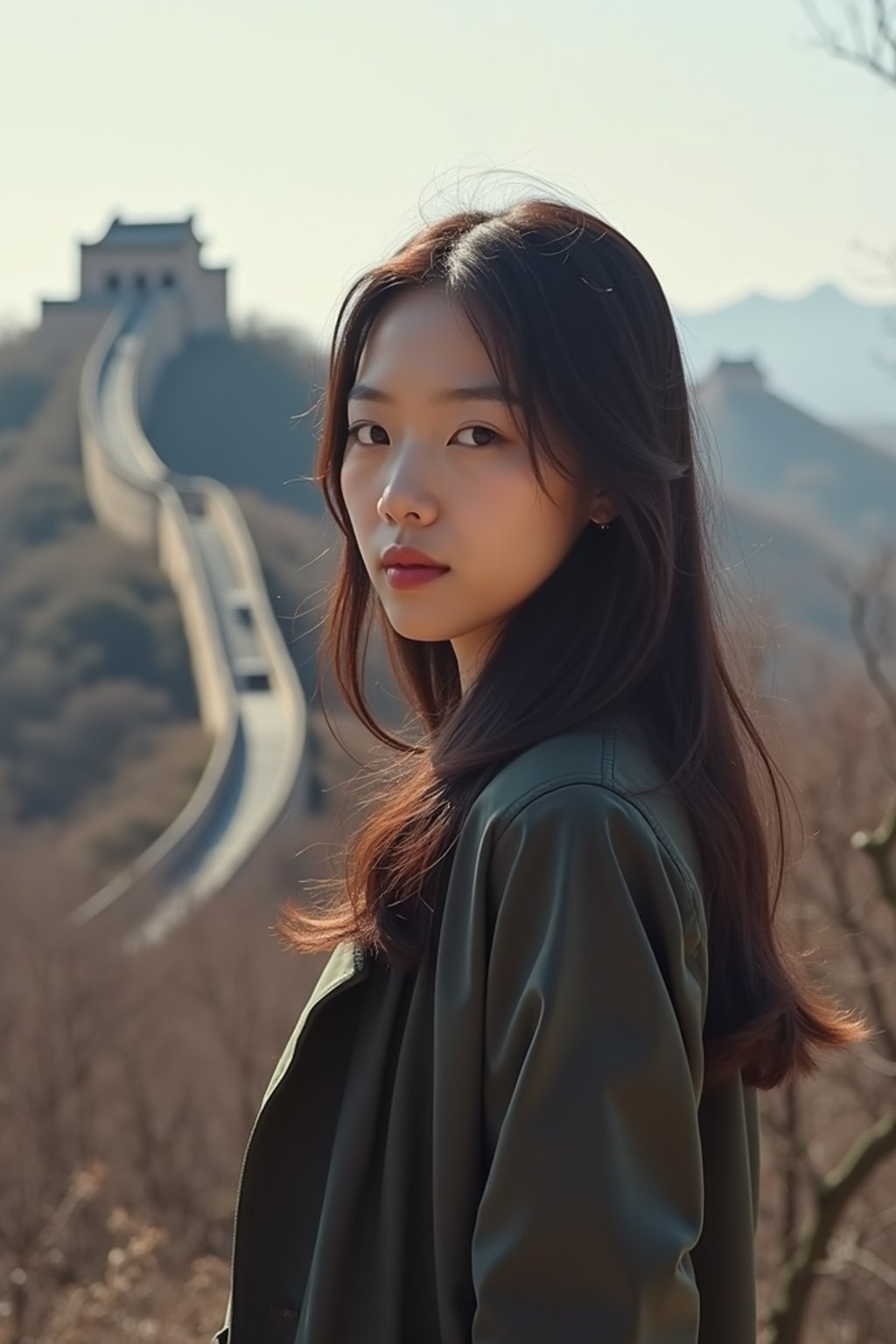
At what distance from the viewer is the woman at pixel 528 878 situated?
48.8 inches

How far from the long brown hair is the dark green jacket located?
0.05 metres

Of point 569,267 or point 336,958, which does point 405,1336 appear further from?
point 569,267

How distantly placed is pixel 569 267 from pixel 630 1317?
0.84m

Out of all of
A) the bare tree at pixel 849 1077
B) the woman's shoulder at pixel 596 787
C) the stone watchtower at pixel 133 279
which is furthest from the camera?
the stone watchtower at pixel 133 279

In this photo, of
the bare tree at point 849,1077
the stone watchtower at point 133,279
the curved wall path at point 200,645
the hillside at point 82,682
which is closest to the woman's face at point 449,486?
the bare tree at point 849,1077

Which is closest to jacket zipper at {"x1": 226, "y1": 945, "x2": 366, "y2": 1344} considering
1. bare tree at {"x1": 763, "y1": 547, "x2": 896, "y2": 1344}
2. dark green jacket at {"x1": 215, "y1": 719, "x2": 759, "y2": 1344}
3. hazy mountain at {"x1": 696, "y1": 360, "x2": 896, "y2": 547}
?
dark green jacket at {"x1": 215, "y1": 719, "x2": 759, "y2": 1344}

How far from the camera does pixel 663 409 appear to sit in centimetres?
154

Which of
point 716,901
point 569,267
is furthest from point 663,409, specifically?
point 716,901

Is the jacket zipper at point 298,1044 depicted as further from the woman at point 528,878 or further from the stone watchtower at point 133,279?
the stone watchtower at point 133,279

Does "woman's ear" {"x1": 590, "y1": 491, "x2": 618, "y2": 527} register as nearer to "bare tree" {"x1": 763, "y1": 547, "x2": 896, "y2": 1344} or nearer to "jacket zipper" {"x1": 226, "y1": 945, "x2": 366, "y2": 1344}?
"jacket zipper" {"x1": 226, "y1": 945, "x2": 366, "y2": 1344}

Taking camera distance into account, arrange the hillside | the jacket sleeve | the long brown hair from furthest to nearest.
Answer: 1. the hillside
2. the long brown hair
3. the jacket sleeve

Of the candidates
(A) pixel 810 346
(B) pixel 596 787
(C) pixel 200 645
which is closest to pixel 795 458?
(C) pixel 200 645

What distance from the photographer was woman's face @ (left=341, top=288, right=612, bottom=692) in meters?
1.49

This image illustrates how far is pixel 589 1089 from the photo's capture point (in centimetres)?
122
